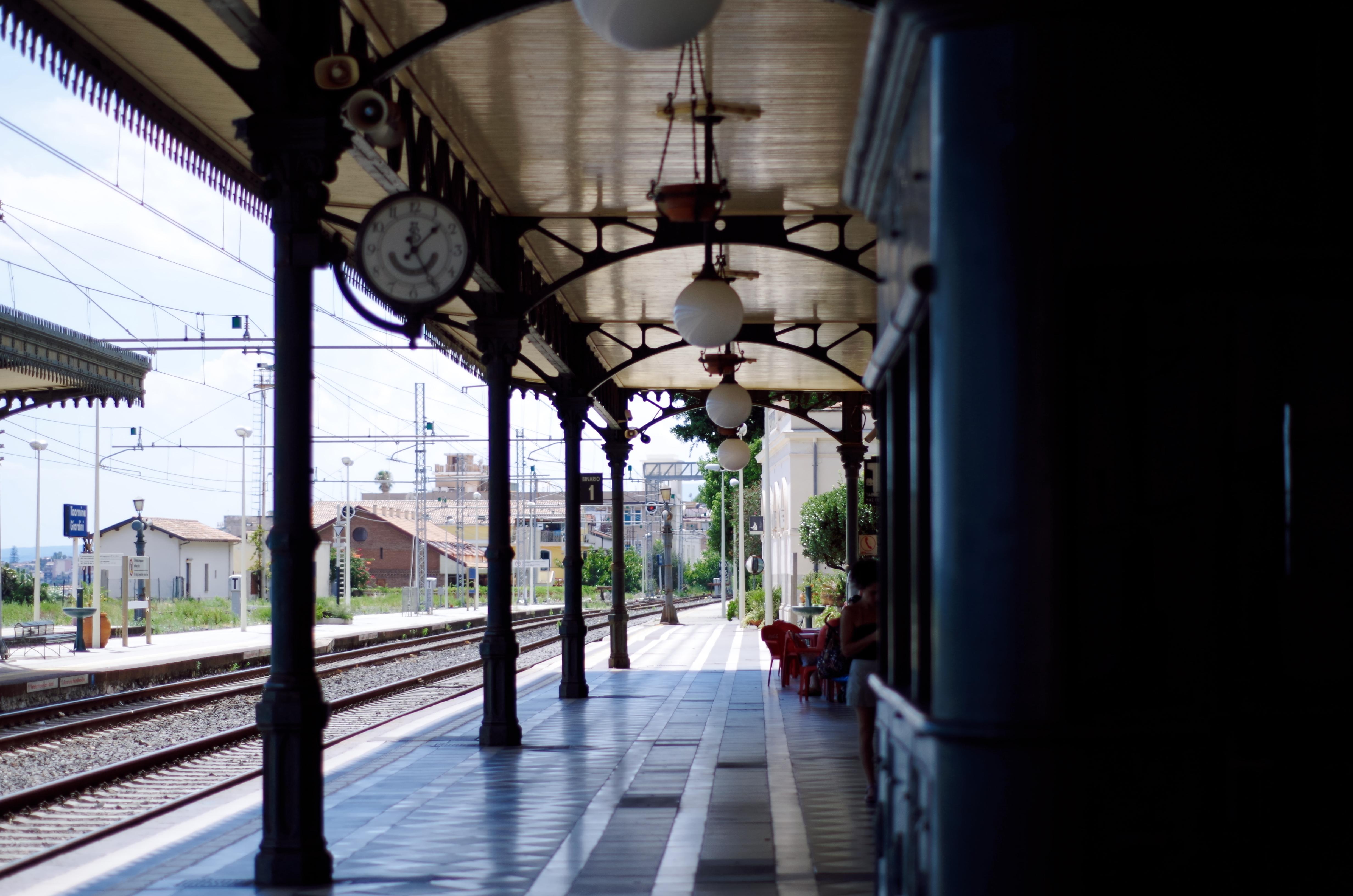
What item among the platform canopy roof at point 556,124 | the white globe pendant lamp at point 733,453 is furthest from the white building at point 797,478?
the platform canopy roof at point 556,124

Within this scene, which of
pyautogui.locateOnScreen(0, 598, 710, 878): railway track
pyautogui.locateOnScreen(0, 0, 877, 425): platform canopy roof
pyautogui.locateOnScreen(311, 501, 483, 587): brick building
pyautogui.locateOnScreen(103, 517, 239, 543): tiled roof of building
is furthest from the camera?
pyautogui.locateOnScreen(311, 501, 483, 587): brick building

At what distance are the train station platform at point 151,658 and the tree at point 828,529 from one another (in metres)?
10.5

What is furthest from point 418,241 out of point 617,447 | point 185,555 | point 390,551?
point 390,551

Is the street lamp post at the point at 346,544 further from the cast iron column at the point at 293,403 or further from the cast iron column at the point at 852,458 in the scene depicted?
the cast iron column at the point at 293,403

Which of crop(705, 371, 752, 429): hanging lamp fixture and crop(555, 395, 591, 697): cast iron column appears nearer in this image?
crop(705, 371, 752, 429): hanging lamp fixture

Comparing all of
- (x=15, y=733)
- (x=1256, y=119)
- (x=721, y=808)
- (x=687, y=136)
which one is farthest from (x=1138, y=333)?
(x=15, y=733)

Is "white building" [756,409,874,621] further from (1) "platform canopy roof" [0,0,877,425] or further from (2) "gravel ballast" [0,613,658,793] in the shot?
(1) "platform canopy roof" [0,0,877,425]

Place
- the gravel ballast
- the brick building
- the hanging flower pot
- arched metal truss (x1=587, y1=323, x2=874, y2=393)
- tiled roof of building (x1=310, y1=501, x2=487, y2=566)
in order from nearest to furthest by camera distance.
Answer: the hanging flower pot, the gravel ballast, arched metal truss (x1=587, y1=323, x2=874, y2=393), tiled roof of building (x1=310, y1=501, x2=487, y2=566), the brick building

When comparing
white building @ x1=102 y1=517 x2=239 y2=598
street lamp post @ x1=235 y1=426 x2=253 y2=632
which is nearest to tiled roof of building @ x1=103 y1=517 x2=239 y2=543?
white building @ x1=102 y1=517 x2=239 y2=598

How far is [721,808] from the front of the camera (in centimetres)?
835

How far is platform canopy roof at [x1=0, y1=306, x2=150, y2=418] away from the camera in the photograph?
16969 millimetres

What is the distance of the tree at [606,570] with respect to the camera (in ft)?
282

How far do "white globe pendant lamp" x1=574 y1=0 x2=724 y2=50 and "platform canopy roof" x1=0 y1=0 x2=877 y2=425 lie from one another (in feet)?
2.09

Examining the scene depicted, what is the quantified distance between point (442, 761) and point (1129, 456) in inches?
324
